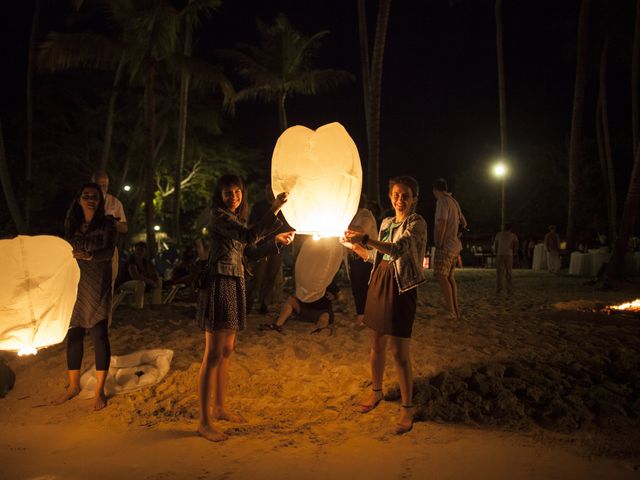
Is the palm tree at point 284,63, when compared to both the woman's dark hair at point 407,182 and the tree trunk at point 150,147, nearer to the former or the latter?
the tree trunk at point 150,147

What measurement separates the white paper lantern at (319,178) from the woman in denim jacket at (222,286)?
0.25m

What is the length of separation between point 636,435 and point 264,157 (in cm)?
2938

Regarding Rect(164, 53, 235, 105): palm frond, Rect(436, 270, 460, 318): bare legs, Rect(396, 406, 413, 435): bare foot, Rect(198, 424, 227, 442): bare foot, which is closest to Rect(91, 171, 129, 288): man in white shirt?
Rect(198, 424, 227, 442): bare foot

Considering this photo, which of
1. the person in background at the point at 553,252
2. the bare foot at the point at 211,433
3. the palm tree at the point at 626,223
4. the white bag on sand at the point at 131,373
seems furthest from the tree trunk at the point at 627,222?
the bare foot at the point at 211,433

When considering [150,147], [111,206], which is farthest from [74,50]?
[111,206]

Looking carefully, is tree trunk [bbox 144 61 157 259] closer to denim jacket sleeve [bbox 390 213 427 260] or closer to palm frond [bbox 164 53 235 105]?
palm frond [bbox 164 53 235 105]

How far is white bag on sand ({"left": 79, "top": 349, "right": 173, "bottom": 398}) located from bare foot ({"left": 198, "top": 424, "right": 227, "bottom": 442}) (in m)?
1.31

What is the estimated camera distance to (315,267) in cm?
656

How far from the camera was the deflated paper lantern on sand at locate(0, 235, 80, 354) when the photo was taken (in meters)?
4.00

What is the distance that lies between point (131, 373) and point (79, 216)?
160 cm

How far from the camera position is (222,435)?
12.0ft

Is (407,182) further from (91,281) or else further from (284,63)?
(284,63)

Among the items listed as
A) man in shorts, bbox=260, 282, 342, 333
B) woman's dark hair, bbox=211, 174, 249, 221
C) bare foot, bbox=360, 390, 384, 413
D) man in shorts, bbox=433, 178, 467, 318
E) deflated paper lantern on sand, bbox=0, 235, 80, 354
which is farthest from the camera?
man in shorts, bbox=433, 178, 467, 318

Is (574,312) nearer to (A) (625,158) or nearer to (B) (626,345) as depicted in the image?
(B) (626,345)
